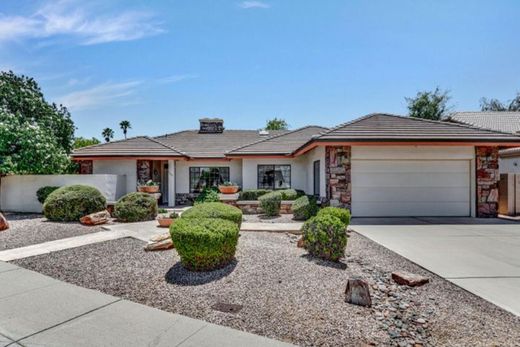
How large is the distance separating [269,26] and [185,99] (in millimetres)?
8962

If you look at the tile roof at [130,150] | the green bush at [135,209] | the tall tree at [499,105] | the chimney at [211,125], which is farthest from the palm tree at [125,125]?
the tall tree at [499,105]

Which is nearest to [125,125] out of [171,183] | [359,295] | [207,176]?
[207,176]

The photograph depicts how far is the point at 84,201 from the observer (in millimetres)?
10078

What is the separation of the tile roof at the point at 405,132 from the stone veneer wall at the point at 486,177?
82 centimetres

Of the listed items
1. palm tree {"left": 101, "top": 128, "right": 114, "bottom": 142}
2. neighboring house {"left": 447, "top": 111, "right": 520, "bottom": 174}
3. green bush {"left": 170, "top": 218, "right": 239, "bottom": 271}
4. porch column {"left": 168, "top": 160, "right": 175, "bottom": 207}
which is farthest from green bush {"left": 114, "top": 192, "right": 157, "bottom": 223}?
palm tree {"left": 101, "top": 128, "right": 114, "bottom": 142}

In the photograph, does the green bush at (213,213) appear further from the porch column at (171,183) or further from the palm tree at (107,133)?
the palm tree at (107,133)

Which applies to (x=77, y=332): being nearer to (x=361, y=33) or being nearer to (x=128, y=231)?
(x=128, y=231)

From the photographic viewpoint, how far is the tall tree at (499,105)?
1556 inches

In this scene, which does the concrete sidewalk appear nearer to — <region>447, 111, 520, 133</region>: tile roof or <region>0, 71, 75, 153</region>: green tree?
<region>0, 71, 75, 153</region>: green tree

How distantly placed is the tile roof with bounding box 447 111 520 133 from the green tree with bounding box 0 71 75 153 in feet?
90.6

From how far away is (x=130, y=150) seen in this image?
1555 centimetres

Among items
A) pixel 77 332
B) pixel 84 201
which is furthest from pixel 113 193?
pixel 77 332

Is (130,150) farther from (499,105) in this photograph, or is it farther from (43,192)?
(499,105)

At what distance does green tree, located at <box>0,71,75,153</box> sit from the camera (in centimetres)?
1360
